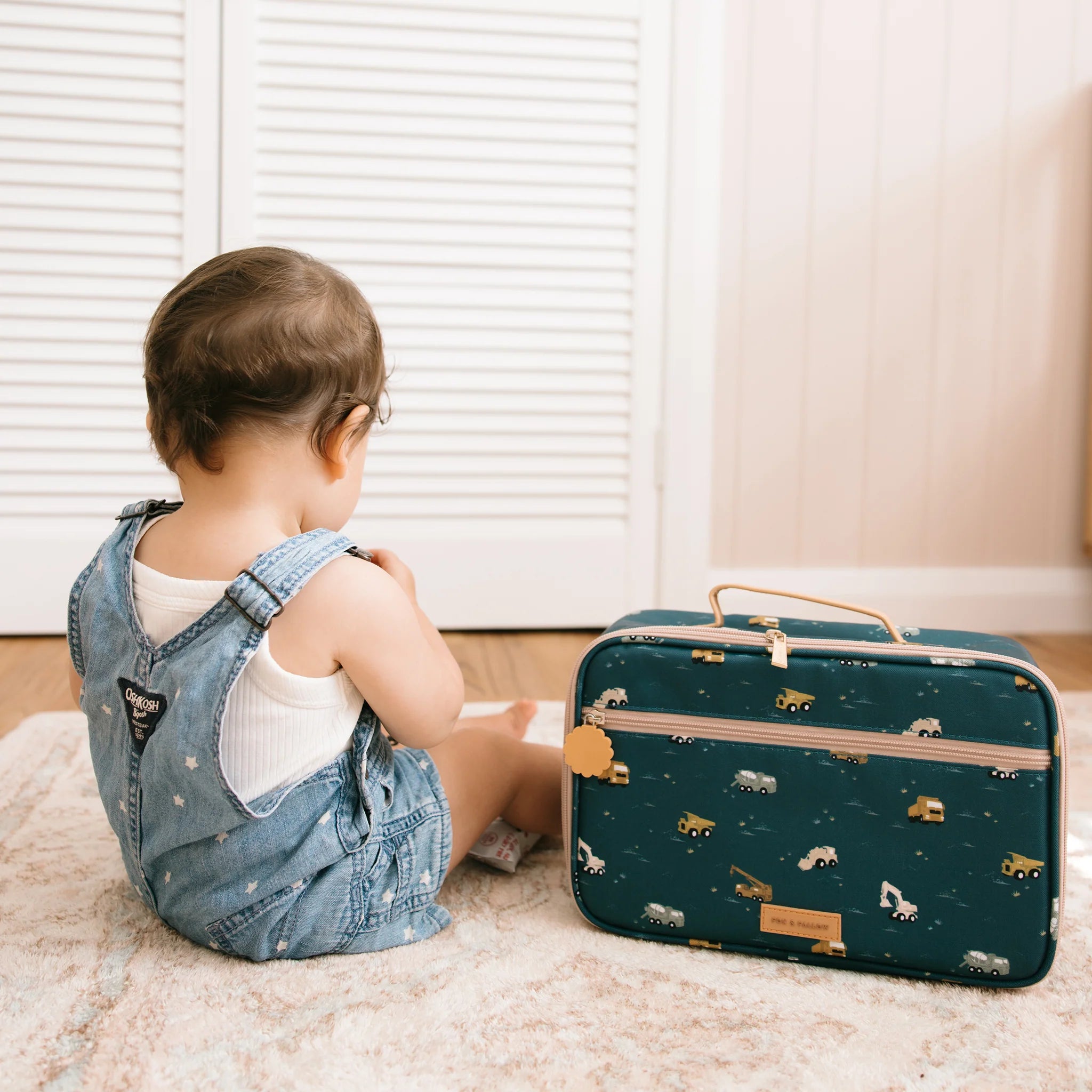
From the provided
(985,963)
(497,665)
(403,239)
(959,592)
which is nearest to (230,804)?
(985,963)

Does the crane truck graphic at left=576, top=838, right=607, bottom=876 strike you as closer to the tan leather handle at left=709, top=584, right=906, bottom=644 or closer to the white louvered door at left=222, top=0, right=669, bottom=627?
the tan leather handle at left=709, top=584, right=906, bottom=644

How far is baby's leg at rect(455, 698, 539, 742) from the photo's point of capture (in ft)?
3.65

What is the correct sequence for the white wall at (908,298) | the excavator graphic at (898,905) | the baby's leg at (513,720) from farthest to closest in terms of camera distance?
1. the white wall at (908,298)
2. the baby's leg at (513,720)
3. the excavator graphic at (898,905)

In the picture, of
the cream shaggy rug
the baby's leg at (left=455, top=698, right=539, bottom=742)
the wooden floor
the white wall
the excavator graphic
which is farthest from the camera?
the white wall

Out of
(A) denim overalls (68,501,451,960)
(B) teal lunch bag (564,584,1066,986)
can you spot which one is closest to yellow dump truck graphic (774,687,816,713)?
(B) teal lunch bag (564,584,1066,986)

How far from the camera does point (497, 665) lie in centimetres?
180

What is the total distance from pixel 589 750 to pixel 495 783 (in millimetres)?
177

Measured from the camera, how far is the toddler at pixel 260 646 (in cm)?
74

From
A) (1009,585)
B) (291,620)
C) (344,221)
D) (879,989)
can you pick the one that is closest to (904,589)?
(1009,585)

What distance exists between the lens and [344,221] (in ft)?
6.36

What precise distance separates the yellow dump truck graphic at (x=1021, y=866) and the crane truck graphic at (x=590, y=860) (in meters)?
0.29

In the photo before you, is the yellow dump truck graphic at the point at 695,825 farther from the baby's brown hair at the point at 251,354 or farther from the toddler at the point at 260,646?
the baby's brown hair at the point at 251,354

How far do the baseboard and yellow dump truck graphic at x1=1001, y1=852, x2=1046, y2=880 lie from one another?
1384 millimetres

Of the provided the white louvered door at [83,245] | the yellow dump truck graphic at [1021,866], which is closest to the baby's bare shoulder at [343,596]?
the yellow dump truck graphic at [1021,866]
